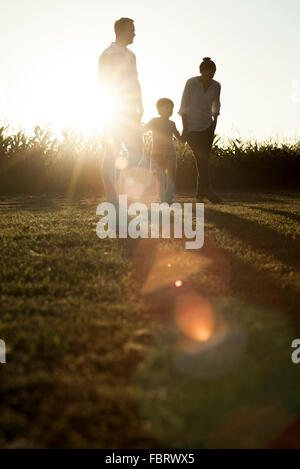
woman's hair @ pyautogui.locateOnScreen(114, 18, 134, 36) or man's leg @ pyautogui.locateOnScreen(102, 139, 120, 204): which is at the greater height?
woman's hair @ pyautogui.locateOnScreen(114, 18, 134, 36)

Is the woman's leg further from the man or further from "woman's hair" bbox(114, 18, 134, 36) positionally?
"woman's hair" bbox(114, 18, 134, 36)

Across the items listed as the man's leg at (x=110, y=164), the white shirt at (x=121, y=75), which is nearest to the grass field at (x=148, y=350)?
the man's leg at (x=110, y=164)

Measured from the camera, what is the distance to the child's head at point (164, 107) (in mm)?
7469

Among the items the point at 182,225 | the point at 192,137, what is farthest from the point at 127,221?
the point at 192,137

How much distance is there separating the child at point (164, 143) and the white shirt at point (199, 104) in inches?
10.9

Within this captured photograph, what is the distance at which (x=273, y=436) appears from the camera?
1.45m

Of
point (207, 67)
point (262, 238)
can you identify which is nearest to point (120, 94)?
point (207, 67)

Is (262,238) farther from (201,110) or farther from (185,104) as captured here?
(185,104)

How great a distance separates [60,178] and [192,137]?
636cm

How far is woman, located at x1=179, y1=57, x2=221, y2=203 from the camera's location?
7.29 meters

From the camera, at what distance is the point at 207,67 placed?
7184mm

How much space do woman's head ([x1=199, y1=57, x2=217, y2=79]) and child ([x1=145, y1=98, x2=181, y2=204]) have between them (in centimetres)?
68

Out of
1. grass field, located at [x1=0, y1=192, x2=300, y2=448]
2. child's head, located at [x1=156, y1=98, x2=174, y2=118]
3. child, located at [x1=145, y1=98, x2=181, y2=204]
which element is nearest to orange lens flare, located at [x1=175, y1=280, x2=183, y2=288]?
grass field, located at [x1=0, y1=192, x2=300, y2=448]
